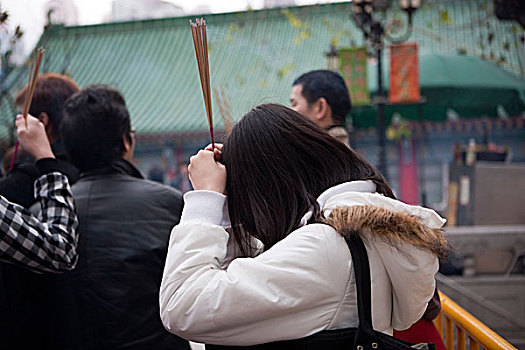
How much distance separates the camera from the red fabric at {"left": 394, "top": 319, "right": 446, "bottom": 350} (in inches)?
62.3

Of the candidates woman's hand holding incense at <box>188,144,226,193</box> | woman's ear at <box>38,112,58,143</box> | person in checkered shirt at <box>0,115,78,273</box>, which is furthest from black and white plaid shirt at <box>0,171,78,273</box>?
woman's hand holding incense at <box>188,144,226,193</box>

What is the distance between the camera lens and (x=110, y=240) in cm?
199

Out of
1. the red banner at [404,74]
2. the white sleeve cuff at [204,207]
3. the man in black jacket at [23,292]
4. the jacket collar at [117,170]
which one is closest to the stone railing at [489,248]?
the red banner at [404,74]

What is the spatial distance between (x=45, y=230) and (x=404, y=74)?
19.5ft

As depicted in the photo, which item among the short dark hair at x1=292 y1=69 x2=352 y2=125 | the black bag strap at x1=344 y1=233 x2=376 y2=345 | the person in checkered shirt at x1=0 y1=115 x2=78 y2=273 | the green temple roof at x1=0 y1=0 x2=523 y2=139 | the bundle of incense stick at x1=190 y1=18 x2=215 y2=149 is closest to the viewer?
the black bag strap at x1=344 y1=233 x2=376 y2=345

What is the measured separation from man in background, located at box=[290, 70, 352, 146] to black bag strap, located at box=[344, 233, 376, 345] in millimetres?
1324

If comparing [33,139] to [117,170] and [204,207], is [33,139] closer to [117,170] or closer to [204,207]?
[117,170]

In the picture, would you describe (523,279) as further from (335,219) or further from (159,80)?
(159,80)

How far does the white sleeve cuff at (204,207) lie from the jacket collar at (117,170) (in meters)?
0.79

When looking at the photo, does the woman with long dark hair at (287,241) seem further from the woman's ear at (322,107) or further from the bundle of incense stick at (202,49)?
the woman's ear at (322,107)

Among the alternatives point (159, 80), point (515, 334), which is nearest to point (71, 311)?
point (515, 334)

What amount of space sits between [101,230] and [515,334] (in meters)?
4.10

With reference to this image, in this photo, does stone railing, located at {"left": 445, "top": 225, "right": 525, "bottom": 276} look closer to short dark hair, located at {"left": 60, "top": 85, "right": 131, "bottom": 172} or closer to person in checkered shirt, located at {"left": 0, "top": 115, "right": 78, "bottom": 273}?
short dark hair, located at {"left": 60, "top": 85, "right": 131, "bottom": 172}

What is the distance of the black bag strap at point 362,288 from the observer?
1212 mm
